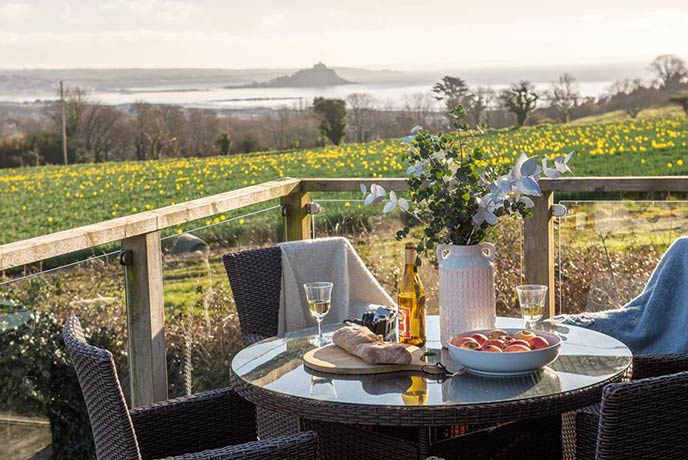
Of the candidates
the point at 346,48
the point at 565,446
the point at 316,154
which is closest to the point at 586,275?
the point at 565,446

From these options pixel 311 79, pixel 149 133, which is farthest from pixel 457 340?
pixel 149 133

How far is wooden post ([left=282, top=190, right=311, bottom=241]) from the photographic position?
4070 millimetres

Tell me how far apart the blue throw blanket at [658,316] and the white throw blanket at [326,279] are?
30.2 inches

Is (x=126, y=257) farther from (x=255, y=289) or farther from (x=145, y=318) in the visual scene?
(x=255, y=289)

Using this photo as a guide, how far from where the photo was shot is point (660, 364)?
2.47 metres

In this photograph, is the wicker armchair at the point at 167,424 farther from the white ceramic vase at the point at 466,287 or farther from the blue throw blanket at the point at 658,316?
the blue throw blanket at the point at 658,316

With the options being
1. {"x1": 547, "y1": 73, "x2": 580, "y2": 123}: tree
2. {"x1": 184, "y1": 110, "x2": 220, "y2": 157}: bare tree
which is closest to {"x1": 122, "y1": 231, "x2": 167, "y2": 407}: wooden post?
{"x1": 547, "y1": 73, "x2": 580, "y2": 123}: tree

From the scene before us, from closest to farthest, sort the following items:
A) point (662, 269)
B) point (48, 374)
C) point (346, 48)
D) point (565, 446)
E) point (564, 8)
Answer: point (565, 446), point (48, 374), point (662, 269), point (564, 8), point (346, 48)

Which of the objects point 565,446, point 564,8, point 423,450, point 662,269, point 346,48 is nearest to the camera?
point 423,450

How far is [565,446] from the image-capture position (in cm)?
245

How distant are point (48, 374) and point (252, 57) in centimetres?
2127

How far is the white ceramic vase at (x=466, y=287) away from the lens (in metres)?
2.35

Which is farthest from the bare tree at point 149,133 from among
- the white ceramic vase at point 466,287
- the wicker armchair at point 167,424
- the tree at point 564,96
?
the white ceramic vase at point 466,287

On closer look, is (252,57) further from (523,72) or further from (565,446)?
(565,446)
